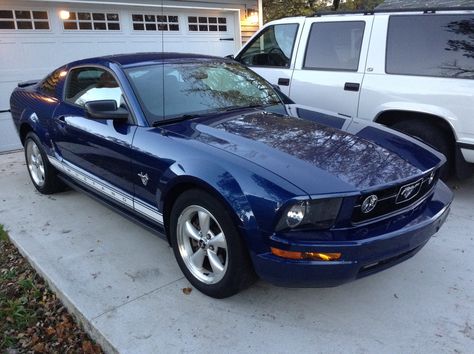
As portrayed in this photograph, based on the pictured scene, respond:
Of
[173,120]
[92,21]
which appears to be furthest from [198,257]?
[92,21]

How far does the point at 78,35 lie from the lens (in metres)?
7.98

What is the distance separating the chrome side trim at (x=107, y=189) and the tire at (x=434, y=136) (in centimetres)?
282

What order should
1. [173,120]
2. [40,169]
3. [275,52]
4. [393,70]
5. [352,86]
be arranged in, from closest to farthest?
[173,120]
[393,70]
[352,86]
[40,169]
[275,52]

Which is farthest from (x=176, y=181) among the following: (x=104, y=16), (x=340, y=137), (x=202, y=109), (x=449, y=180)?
(x=104, y=16)

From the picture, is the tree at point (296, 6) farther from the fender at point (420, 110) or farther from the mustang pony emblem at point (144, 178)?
the mustang pony emblem at point (144, 178)

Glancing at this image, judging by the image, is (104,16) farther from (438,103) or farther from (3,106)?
(438,103)

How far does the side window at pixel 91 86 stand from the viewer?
A: 3.70m

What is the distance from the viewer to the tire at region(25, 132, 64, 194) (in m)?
4.84

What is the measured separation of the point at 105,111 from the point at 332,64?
293 cm

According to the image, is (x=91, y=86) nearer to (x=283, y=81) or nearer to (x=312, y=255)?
(x=283, y=81)

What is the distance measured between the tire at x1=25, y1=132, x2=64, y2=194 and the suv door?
296 cm

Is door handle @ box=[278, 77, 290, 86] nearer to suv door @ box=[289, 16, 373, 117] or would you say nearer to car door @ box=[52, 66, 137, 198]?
suv door @ box=[289, 16, 373, 117]

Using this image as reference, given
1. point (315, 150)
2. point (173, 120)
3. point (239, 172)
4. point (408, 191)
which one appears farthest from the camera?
point (173, 120)

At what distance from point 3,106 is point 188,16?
4221 mm
